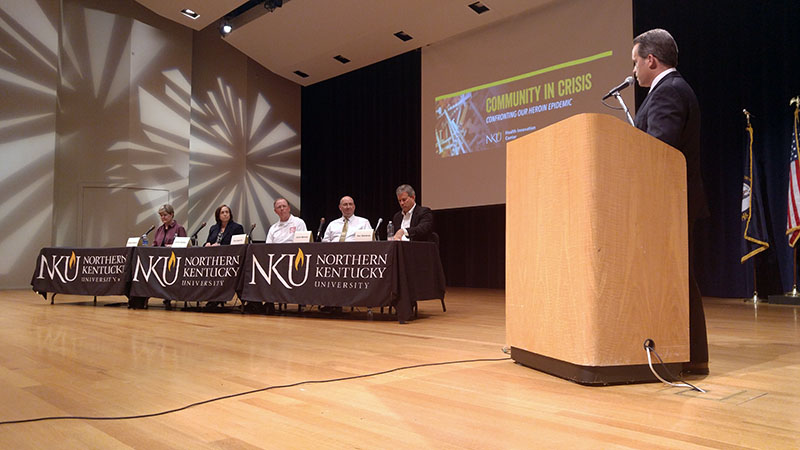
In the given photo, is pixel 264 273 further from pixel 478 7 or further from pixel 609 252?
pixel 478 7

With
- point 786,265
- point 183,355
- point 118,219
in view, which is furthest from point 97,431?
point 118,219

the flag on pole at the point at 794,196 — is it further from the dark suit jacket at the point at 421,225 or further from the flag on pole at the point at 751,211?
the dark suit jacket at the point at 421,225

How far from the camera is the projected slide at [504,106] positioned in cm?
676

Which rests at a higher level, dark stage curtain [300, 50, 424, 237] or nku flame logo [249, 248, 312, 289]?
dark stage curtain [300, 50, 424, 237]

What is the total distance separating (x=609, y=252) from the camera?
1797 mm

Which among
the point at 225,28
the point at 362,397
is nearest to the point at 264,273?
the point at 362,397

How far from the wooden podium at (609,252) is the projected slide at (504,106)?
5.07m

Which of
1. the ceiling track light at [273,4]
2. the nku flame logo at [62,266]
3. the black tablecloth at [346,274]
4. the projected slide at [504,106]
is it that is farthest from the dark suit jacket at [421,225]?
the ceiling track light at [273,4]

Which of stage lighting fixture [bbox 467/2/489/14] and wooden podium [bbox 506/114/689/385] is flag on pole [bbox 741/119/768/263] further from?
wooden podium [bbox 506/114/689/385]

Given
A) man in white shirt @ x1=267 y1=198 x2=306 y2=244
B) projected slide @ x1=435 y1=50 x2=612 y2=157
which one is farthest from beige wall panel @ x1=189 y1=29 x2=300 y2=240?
man in white shirt @ x1=267 y1=198 x2=306 y2=244

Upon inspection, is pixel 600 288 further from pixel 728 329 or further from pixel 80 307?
pixel 80 307

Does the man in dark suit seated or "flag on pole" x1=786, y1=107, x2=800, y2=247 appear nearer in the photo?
the man in dark suit seated

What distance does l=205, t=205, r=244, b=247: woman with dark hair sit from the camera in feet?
18.4

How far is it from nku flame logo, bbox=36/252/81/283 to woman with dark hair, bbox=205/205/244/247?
132 centimetres
